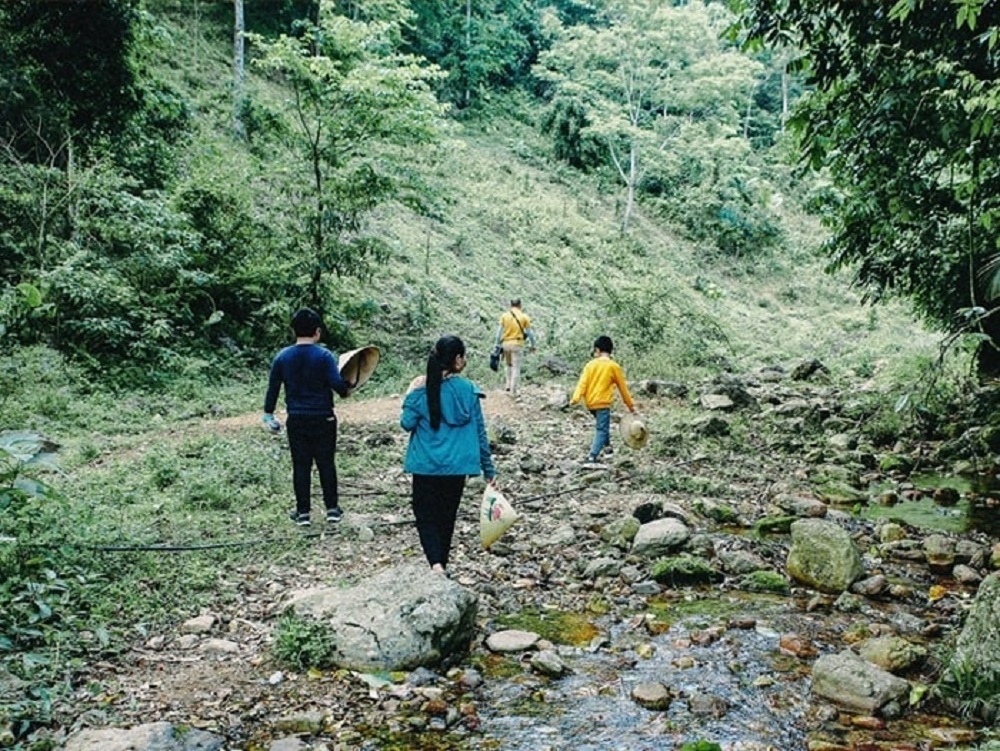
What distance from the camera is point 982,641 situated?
4184mm

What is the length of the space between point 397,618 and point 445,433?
4.18ft

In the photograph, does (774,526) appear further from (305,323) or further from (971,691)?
(305,323)

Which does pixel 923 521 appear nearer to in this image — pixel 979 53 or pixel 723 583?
pixel 723 583

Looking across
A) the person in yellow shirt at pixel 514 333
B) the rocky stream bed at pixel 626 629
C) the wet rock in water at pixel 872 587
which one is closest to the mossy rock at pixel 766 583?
the rocky stream bed at pixel 626 629

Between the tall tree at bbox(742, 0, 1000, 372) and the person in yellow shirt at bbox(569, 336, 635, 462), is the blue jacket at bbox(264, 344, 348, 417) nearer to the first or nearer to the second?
the person in yellow shirt at bbox(569, 336, 635, 462)

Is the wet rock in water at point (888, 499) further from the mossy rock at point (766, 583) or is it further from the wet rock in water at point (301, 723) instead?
the wet rock in water at point (301, 723)

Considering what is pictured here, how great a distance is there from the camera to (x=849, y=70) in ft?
21.1

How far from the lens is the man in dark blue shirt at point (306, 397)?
659cm

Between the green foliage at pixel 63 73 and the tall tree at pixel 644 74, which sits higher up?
the tall tree at pixel 644 74

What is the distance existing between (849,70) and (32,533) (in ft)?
23.8

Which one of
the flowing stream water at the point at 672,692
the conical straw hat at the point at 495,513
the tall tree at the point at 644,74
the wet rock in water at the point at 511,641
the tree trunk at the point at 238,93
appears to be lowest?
the flowing stream water at the point at 672,692

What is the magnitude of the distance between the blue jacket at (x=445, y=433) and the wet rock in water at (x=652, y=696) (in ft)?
5.84

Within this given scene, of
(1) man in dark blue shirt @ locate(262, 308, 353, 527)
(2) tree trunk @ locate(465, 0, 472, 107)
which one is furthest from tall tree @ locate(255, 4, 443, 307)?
(2) tree trunk @ locate(465, 0, 472, 107)

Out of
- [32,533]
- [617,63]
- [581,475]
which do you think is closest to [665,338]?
[581,475]
